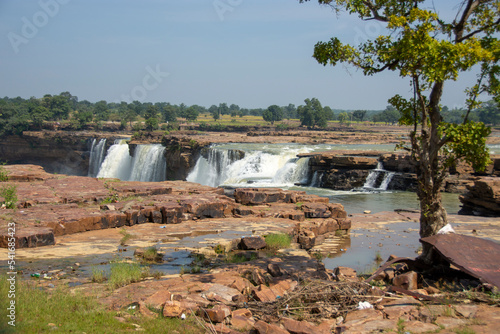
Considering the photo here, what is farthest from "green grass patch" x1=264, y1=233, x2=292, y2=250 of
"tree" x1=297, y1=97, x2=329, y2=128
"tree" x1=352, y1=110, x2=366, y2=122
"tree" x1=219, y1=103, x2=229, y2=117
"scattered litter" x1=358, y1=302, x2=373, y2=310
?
"tree" x1=219, y1=103, x2=229, y2=117

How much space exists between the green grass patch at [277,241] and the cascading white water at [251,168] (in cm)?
1824

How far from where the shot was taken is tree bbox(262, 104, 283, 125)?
307 feet

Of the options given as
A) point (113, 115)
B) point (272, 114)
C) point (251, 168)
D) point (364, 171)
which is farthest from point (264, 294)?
point (272, 114)

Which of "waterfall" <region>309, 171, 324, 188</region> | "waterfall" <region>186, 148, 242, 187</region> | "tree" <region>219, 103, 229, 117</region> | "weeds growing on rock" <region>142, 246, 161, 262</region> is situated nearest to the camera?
"weeds growing on rock" <region>142, 246, 161, 262</region>

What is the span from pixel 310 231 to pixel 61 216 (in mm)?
7657

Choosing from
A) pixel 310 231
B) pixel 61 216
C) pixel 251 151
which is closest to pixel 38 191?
pixel 61 216

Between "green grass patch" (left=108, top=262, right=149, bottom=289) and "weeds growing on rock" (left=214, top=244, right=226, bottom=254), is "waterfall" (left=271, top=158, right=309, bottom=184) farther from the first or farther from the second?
"green grass patch" (left=108, top=262, right=149, bottom=289)

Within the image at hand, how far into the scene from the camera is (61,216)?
13344mm

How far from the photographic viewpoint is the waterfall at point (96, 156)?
4869 cm

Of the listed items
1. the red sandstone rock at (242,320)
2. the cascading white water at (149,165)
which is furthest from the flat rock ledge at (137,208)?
the cascading white water at (149,165)

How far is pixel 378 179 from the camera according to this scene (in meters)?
29.2

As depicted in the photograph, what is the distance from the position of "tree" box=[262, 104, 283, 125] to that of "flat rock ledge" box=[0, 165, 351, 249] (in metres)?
73.6

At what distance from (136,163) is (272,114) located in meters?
55.3

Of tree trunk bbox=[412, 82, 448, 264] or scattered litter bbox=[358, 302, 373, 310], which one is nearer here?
scattered litter bbox=[358, 302, 373, 310]
